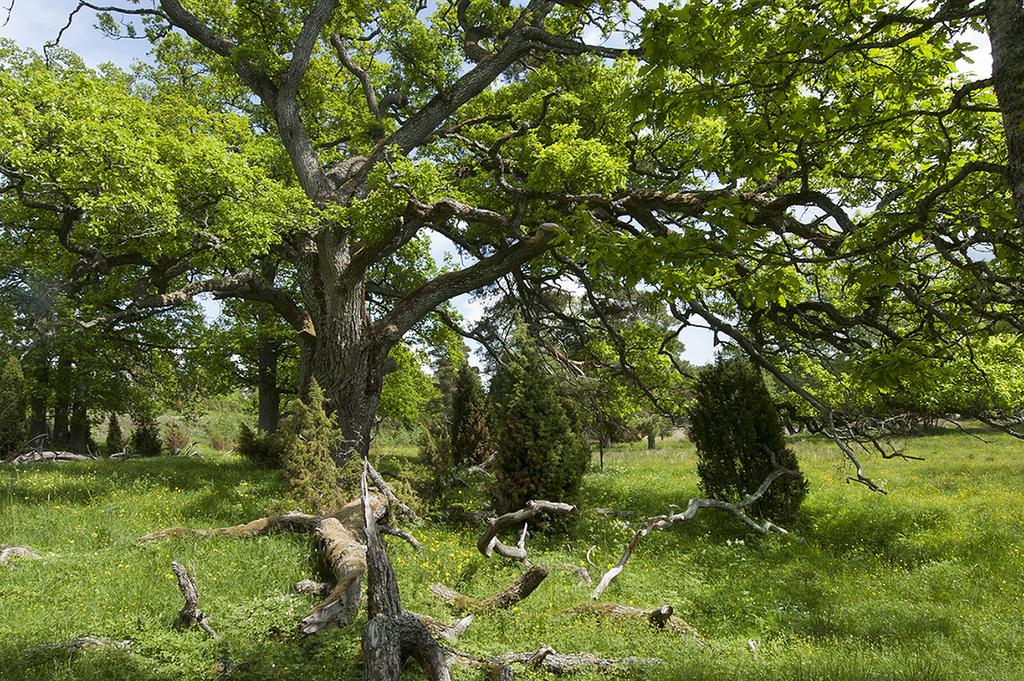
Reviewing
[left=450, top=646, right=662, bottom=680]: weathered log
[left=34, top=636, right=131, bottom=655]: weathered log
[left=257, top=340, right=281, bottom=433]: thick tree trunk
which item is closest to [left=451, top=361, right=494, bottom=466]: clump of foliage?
[left=257, top=340, right=281, bottom=433]: thick tree trunk

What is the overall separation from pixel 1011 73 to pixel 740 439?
9.94 meters

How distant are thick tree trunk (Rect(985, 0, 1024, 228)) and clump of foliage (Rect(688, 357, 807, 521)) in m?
9.29

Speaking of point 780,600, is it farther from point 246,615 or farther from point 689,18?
point 689,18

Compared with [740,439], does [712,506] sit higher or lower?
lower

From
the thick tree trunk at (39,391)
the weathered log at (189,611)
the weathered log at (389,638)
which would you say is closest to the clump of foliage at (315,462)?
the weathered log at (189,611)

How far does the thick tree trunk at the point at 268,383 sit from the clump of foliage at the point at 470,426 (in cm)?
650

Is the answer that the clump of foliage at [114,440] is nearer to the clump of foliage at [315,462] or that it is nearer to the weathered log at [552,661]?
the clump of foliage at [315,462]

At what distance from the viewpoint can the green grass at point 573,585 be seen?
497cm

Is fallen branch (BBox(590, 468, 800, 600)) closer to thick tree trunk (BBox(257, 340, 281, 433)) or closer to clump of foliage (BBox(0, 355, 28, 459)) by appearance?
thick tree trunk (BBox(257, 340, 281, 433))

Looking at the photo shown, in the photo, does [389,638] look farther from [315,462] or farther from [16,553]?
[315,462]

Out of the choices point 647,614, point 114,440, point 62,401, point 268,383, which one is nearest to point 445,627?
point 647,614

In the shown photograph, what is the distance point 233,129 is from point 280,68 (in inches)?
64.3

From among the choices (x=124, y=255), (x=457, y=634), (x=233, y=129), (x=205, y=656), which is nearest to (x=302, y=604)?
(x=205, y=656)

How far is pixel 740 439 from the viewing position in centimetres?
1200
